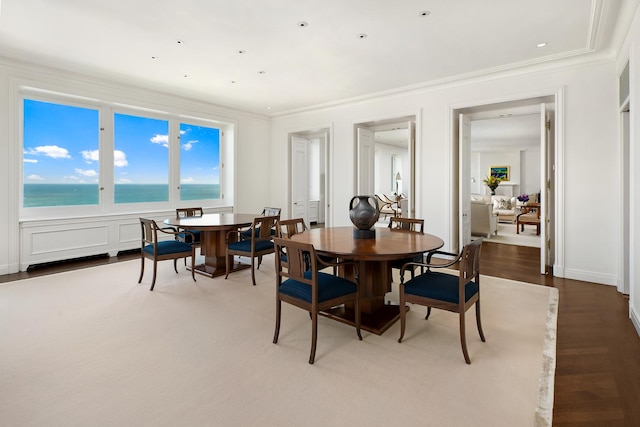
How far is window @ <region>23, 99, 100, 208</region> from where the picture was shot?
4805mm

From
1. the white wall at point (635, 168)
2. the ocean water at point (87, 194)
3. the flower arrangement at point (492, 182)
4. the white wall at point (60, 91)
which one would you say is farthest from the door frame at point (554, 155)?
the flower arrangement at point (492, 182)

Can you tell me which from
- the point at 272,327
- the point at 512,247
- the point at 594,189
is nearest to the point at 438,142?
the point at 594,189

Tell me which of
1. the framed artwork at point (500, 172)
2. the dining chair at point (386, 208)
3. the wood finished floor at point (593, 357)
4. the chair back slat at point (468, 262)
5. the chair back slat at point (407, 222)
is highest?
the framed artwork at point (500, 172)

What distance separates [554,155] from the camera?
4645mm

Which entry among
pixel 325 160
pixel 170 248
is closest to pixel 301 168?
pixel 325 160

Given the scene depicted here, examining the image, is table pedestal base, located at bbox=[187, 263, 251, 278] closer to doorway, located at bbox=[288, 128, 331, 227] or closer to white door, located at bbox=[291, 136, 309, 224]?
doorway, located at bbox=[288, 128, 331, 227]

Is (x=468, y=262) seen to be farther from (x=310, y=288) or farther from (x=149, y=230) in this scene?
(x=149, y=230)

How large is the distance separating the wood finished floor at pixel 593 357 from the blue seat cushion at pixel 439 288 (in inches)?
27.3

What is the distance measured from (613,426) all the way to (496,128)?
8.93 metres

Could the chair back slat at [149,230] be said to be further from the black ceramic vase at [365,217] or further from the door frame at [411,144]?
the door frame at [411,144]

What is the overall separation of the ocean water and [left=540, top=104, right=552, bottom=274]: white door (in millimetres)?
5972

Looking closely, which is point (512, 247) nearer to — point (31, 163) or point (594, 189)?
point (594, 189)

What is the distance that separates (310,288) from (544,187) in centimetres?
391

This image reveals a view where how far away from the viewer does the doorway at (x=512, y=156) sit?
4586mm
